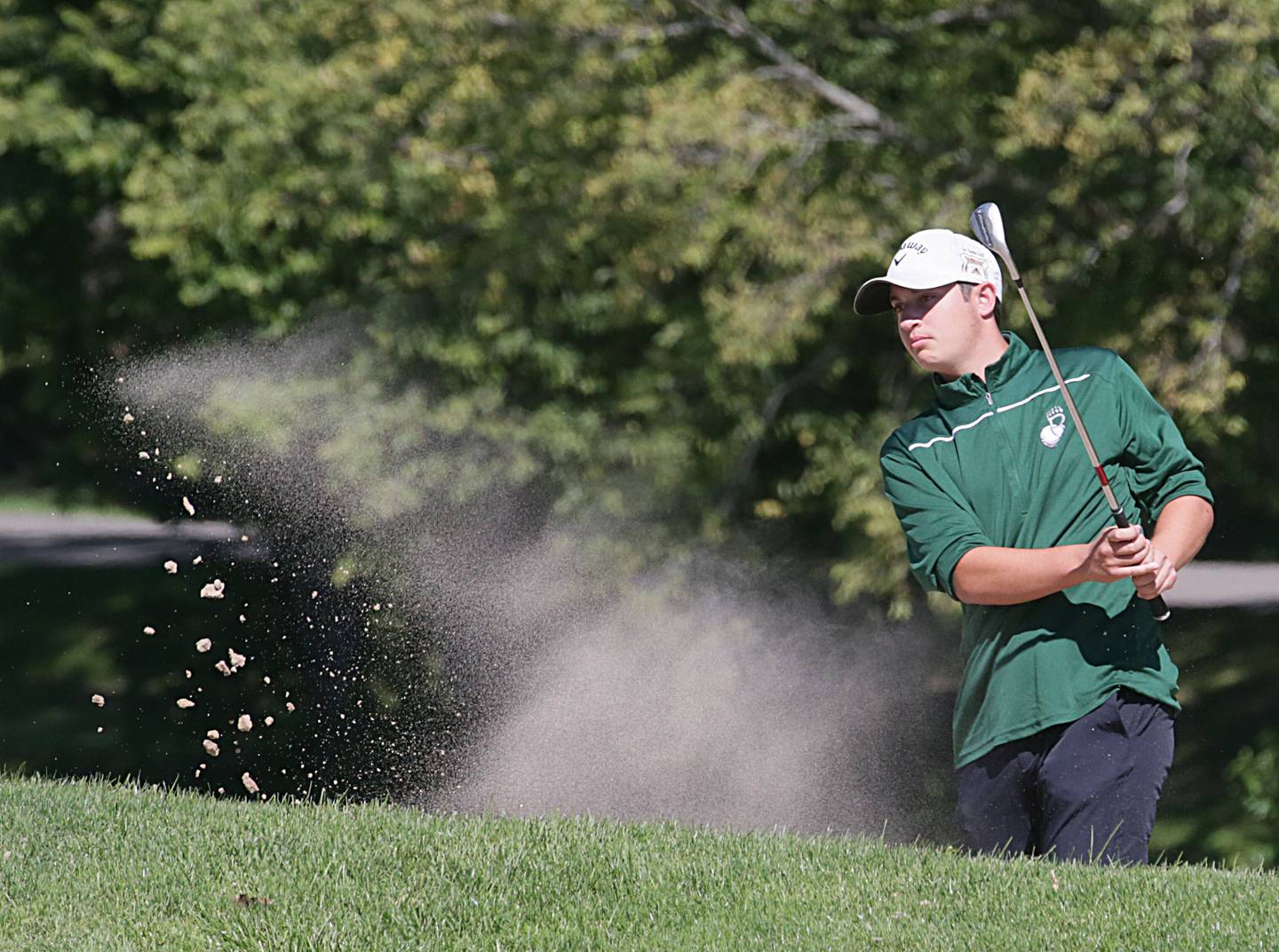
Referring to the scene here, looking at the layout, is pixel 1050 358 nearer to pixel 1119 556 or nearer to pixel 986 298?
pixel 986 298

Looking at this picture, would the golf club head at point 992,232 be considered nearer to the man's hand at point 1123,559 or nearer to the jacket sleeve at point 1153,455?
the jacket sleeve at point 1153,455

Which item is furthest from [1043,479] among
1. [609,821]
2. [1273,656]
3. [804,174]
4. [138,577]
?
[138,577]

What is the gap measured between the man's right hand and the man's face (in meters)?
0.61

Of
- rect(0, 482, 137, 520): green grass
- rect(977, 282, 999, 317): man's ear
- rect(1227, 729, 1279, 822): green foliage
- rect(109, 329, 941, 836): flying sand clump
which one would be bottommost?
rect(0, 482, 137, 520): green grass

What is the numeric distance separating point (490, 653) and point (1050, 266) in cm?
381

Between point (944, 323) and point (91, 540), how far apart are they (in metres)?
18.7

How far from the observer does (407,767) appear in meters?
8.53

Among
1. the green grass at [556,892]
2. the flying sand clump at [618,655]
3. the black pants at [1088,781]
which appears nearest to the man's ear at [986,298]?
the black pants at [1088,781]

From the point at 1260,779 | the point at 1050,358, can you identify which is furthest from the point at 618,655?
the point at 1050,358

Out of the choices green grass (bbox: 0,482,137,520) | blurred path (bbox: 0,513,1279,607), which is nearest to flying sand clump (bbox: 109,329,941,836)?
blurred path (bbox: 0,513,1279,607)

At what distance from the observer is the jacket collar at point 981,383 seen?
388 cm

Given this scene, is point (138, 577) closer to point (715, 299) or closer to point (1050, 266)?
point (715, 299)

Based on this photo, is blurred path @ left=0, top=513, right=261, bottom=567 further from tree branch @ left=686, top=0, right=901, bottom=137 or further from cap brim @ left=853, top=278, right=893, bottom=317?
cap brim @ left=853, top=278, right=893, bottom=317

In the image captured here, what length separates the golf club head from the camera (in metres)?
3.73
